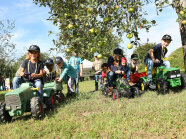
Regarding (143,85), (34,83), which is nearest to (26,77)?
(34,83)

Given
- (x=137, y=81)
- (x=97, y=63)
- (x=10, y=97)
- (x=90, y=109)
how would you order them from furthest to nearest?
(x=97, y=63)
(x=137, y=81)
(x=90, y=109)
(x=10, y=97)

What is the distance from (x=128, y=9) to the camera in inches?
124

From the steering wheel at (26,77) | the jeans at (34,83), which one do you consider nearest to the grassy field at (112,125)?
the jeans at (34,83)

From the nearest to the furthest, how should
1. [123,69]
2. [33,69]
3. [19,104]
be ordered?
[19,104] < [33,69] < [123,69]

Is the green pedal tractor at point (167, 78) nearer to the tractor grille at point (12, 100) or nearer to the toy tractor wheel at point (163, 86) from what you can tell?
the toy tractor wheel at point (163, 86)

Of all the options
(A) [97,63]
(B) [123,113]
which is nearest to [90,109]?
(B) [123,113]

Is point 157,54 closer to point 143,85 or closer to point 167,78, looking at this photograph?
point 167,78

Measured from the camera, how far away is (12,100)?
3.74 metres

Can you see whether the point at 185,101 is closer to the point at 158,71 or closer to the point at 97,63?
the point at 158,71

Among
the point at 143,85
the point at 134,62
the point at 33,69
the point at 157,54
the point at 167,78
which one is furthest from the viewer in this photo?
the point at 134,62

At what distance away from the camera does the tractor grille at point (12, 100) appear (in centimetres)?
371

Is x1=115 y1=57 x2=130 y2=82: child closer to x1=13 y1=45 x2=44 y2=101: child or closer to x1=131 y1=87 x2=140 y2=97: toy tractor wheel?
x1=131 y1=87 x2=140 y2=97: toy tractor wheel

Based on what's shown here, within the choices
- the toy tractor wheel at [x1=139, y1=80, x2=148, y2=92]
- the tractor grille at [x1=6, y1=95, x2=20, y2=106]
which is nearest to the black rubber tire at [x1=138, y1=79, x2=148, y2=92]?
the toy tractor wheel at [x1=139, y1=80, x2=148, y2=92]

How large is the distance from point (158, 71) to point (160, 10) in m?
2.17
